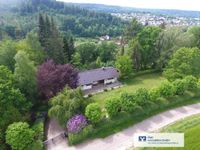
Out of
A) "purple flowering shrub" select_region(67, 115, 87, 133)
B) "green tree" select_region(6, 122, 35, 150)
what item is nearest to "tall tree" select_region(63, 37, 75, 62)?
"purple flowering shrub" select_region(67, 115, 87, 133)

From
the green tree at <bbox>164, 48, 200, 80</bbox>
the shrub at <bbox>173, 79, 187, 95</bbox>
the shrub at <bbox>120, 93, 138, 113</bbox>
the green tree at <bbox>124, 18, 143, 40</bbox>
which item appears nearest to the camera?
the shrub at <bbox>120, 93, 138, 113</bbox>

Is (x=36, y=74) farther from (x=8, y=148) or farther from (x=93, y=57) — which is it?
(x=93, y=57)

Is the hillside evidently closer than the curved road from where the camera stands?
No

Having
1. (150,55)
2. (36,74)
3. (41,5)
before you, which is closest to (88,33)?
(41,5)

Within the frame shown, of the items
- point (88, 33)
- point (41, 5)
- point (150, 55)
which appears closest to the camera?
point (150, 55)

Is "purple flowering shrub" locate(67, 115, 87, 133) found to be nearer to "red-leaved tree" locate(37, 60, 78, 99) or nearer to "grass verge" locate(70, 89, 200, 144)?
"grass verge" locate(70, 89, 200, 144)

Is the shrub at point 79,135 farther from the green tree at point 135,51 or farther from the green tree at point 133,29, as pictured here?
the green tree at point 133,29
